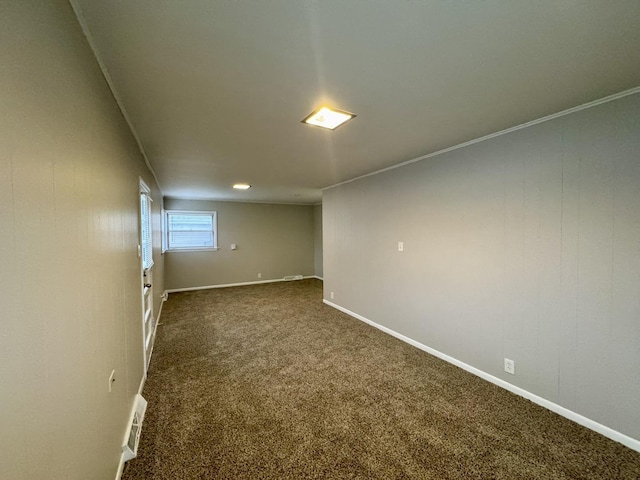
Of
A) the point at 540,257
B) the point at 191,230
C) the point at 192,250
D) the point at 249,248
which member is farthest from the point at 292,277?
the point at 540,257

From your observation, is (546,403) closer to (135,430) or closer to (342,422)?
(342,422)

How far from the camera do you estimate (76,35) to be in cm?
105

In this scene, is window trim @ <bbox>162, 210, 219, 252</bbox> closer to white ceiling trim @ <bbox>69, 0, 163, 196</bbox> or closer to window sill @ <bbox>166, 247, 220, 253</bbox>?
window sill @ <bbox>166, 247, 220, 253</bbox>

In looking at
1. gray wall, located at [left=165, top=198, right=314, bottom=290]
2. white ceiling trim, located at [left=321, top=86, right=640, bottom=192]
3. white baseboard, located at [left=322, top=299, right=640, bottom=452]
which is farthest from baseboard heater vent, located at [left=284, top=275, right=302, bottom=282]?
white ceiling trim, located at [left=321, top=86, right=640, bottom=192]

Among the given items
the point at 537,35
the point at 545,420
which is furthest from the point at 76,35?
the point at 545,420

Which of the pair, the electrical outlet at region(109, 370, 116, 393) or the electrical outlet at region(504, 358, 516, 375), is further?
the electrical outlet at region(504, 358, 516, 375)

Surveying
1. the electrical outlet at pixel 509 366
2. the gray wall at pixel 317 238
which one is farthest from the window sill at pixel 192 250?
the electrical outlet at pixel 509 366

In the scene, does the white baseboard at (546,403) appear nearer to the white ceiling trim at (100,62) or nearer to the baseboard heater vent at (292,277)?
the white ceiling trim at (100,62)

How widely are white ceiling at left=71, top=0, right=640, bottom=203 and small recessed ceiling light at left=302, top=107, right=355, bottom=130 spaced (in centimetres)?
9

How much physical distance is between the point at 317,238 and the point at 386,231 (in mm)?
4295

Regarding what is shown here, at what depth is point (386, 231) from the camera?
3.64 m

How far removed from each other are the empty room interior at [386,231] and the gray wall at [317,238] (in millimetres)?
4216

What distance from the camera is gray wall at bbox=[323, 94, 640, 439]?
1753 mm

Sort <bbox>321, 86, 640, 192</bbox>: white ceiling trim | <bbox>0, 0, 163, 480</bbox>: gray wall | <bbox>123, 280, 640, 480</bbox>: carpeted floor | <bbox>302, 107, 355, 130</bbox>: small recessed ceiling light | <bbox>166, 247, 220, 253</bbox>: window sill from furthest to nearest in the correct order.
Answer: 1. <bbox>166, 247, 220, 253</bbox>: window sill
2. <bbox>302, 107, 355, 130</bbox>: small recessed ceiling light
3. <bbox>321, 86, 640, 192</bbox>: white ceiling trim
4. <bbox>123, 280, 640, 480</bbox>: carpeted floor
5. <bbox>0, 0, 163, 480</bbox>: gray wall
